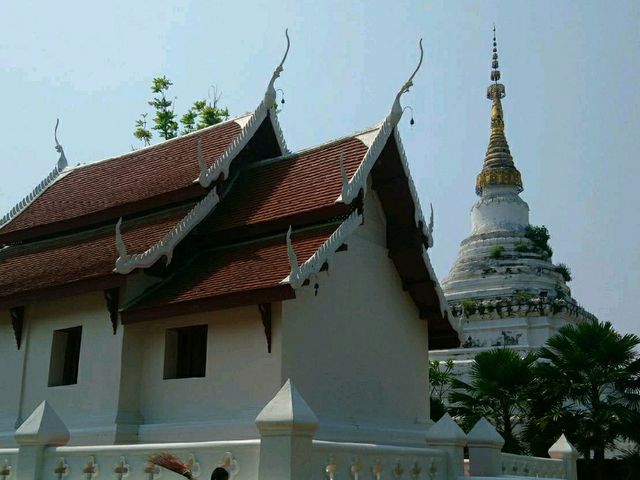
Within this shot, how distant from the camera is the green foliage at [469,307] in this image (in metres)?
31.3

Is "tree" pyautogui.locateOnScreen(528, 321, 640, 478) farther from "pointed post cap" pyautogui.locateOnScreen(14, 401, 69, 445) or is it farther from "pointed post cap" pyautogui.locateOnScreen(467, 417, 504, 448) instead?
"pointed post cap" pyautogui.locateOnScreen(14, 401, 69, 445)

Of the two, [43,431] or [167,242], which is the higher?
[167,242]

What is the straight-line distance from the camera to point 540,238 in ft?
113

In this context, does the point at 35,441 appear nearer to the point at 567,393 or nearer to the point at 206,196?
the point at 206,196

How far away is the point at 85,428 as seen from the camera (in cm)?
1163

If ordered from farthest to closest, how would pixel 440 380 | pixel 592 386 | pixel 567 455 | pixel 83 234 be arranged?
pixel 440 380 → pixel 592 386 → pixel 83 234 → pixel 567 455

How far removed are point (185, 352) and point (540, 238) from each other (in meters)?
25.1

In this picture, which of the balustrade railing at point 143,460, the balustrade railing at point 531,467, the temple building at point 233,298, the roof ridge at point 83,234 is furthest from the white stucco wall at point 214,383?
the balustrade railing at point 531,467

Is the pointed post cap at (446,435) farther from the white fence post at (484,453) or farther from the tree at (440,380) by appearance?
the tree at (440,380)

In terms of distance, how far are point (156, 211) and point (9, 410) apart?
12.3 ft

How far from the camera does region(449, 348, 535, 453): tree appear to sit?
671 inches

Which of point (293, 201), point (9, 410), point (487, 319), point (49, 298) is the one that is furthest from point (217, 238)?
point (487, 319)

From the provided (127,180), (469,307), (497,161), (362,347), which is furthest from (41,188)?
(497,161)

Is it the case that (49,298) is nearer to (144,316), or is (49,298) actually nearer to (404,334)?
(144,316)
